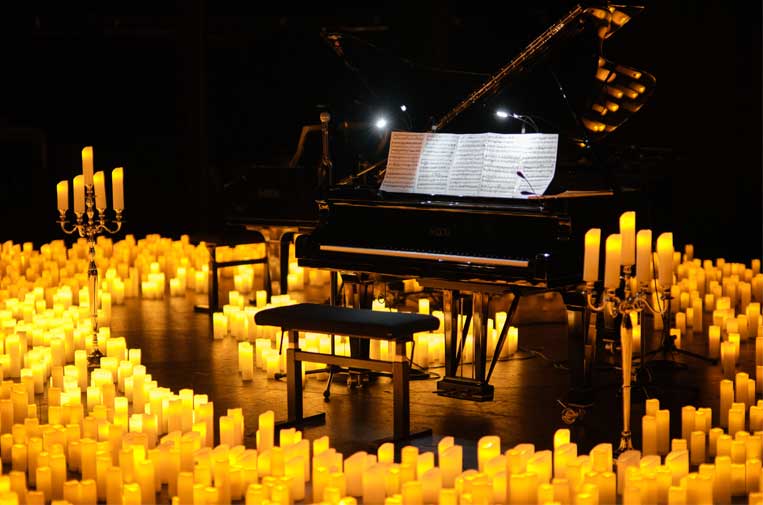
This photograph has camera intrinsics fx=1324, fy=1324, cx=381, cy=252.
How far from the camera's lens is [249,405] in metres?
6.63

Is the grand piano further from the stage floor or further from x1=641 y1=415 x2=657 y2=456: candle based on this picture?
x1=641 y1=415 x2=657 y2=456: candle

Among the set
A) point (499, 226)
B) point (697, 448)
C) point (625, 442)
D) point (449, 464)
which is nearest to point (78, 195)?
point (499, 226)

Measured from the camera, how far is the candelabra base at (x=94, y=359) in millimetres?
7379

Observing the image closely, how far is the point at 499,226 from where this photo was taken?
6621mm

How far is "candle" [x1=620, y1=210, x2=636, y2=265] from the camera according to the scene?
207 inches

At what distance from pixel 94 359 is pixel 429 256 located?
2.08m

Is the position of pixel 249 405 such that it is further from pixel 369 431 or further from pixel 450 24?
pixel 450 24

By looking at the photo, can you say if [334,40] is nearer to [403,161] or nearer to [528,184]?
[403,161]

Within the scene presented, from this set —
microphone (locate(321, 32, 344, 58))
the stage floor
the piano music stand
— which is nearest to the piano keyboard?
the stage floor

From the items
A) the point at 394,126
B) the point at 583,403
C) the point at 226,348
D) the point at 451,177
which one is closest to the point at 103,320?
the point at 226,348

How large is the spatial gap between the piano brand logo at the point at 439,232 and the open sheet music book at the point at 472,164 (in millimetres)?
198

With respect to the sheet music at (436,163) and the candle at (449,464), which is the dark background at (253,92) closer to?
the sheet music at (436,163)

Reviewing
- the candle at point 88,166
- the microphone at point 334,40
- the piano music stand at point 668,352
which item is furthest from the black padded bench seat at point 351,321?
the microphone at point 334,40

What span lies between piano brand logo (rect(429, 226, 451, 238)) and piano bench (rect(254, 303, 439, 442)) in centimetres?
78
